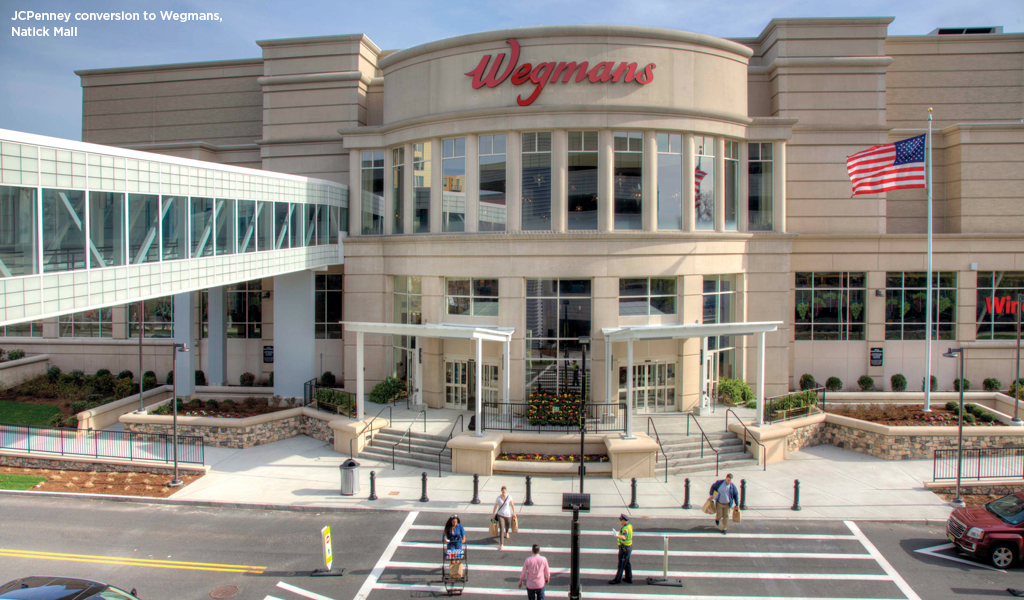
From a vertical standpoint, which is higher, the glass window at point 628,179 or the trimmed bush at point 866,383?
Answer: the glass window at point 628,179

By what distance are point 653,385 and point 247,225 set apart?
16.5m

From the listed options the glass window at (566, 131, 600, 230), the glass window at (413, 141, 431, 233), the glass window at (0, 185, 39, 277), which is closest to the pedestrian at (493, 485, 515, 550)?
the glass window at (0, 185, 39, 277)

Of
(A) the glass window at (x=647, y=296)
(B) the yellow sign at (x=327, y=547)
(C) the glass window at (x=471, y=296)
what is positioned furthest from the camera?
(C) the glass window at (x=471, y=296)

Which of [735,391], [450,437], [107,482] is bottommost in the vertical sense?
[107,482]

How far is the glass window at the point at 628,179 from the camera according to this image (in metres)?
23.4

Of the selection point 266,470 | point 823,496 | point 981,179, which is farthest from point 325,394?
point 981,179

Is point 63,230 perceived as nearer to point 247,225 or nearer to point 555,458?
point 247,225

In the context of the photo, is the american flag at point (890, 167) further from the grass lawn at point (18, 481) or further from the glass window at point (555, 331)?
the grass lawn at point (18, 481)

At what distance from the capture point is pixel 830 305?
2839 cm

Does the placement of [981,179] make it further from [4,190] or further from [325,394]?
[4,190]

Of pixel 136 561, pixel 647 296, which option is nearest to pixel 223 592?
pixel 136 561

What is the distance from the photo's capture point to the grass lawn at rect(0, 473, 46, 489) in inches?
738

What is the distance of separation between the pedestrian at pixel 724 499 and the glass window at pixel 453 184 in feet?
45.6

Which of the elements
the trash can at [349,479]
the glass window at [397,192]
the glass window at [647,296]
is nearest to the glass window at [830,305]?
the glass window at [647,296]
